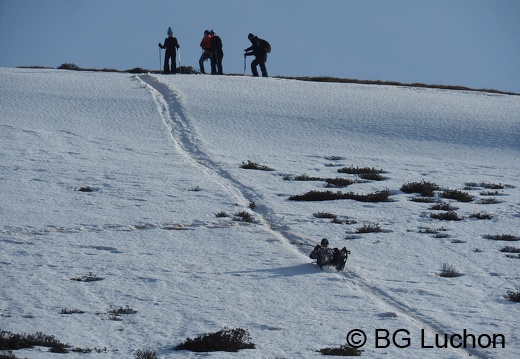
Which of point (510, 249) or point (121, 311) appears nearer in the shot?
point (121, 311)

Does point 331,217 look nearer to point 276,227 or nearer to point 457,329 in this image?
point 276,227

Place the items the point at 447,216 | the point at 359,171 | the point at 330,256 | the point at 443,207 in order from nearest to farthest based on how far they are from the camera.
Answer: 1. the point at 330,256
2. the point at 447,216
3. the point at 443,207
4. the point at 359,171

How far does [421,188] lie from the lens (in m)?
22.2

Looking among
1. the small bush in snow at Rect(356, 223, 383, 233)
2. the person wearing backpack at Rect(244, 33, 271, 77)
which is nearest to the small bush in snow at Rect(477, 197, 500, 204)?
the small bush in snow at Rect(356, 223, 383, 233)

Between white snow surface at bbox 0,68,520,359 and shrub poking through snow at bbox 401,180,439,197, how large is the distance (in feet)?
0.87

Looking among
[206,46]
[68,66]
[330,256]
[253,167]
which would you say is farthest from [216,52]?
[330,256]

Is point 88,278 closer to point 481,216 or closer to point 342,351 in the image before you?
point 342,351

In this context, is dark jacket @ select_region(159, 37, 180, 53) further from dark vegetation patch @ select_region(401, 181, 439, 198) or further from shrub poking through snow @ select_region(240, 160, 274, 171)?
dark vegetation patch @ select_region(401, 181, 439, 198)

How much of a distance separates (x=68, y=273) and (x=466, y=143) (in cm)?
1948

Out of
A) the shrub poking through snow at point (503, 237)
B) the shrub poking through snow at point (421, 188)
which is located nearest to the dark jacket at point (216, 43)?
the shrub poking through snow at point (421, 188)

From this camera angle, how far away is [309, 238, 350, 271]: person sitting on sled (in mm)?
14414

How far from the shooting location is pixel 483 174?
2555 centimetres

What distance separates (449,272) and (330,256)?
1.85 metres

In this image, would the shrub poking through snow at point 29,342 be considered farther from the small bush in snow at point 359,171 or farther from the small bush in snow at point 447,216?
the small bush in snow at point 359,171
